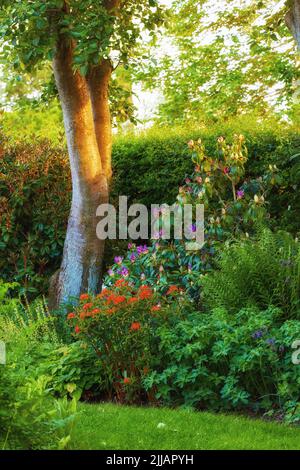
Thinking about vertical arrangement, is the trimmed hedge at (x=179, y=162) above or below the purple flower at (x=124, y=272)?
above

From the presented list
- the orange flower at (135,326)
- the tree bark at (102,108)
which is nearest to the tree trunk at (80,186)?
the tree bark at (102,108)

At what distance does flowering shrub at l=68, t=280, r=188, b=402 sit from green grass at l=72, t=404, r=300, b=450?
524 millimetres

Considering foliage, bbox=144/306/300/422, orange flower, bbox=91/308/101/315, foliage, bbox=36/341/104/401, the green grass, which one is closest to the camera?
the green grass

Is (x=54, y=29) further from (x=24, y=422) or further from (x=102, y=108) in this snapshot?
(x=24, y=422)

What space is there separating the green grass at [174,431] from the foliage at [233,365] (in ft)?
0.85

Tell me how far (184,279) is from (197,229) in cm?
71

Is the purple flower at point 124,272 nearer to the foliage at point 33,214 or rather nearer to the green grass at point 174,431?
the foliage at point 33,214

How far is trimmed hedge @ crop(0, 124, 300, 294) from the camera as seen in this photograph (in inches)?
393

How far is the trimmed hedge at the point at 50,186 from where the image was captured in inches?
393

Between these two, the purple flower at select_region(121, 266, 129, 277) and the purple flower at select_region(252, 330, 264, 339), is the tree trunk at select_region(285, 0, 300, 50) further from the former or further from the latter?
the purple flower at select_region(252, 330, 264, 339)

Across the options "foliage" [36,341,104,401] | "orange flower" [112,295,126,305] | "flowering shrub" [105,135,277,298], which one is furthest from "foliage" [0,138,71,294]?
"orange flower" [112,295,126,305]

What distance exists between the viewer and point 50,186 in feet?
33.9
